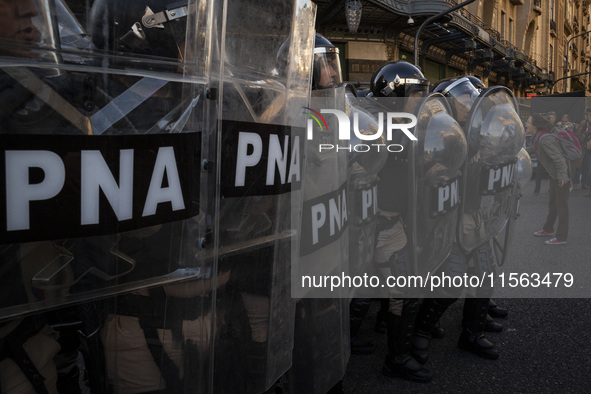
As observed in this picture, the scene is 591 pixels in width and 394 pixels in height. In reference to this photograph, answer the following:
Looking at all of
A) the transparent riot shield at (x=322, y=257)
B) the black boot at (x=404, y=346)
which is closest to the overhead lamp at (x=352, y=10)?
the black boot at (x=404, y=346)

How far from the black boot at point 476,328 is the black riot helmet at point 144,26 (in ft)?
8.80

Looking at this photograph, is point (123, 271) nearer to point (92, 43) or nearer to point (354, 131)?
point (92, 43)

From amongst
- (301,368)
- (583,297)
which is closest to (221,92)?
(301,368)

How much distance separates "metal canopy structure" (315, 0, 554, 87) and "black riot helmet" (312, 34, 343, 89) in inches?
489

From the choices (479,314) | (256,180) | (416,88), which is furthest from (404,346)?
(256,180)

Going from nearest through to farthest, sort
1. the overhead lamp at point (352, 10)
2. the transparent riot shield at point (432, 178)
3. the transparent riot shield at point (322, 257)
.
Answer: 1. the transparent riot shield at point (322, 257)
2. the transparent riot shield at point (432, 178)
3. the overhead lamp at point (352, 10)

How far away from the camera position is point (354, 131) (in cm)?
241

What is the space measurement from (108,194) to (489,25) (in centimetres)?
2733

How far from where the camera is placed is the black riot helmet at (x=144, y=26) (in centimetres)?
95

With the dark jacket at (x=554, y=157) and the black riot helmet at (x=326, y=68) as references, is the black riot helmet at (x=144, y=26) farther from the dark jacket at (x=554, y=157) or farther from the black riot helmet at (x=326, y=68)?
the dark jacket at (x=554, y=157)

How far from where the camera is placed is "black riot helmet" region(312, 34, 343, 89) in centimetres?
203

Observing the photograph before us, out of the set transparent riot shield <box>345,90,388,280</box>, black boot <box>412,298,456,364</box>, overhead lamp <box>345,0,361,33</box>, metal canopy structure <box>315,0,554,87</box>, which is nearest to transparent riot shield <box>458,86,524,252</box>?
black boot <box>412,298,456,364</box>

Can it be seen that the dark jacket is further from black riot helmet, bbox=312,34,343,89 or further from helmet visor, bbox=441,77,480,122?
black riot helmet, bbox=312,34,343,89

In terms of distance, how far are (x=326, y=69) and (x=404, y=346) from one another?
1622 millimetres
